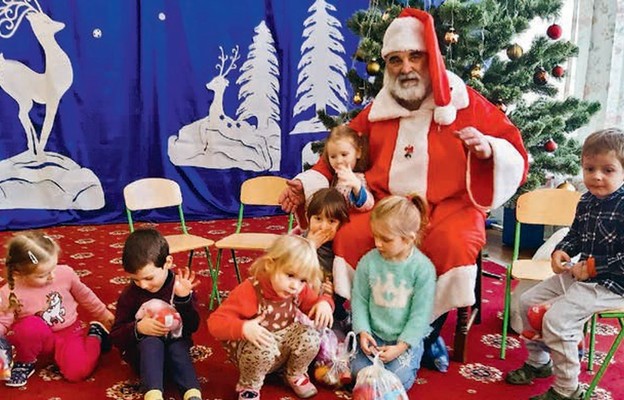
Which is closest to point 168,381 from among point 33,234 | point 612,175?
point 33,234

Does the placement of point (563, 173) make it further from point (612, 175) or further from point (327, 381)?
point (327, 381)

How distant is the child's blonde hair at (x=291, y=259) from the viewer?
188cm

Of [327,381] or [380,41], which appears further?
[380,41]

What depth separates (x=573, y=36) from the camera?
165 inches

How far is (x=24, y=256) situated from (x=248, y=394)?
3.09 ft

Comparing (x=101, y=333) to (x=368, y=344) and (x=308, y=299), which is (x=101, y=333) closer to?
(x=308, y=299)

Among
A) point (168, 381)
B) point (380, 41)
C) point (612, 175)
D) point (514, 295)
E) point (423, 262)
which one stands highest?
point (380, 41)

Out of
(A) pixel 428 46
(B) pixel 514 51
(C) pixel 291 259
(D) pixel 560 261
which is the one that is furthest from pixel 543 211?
(C) pixel 291 259

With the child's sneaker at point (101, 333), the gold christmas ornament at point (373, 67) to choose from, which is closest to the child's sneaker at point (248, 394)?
the child's sneaker at point (101, 333)

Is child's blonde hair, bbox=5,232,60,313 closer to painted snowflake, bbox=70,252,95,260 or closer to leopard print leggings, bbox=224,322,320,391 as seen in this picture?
leopard print leggings, bbox=224,322,320,391

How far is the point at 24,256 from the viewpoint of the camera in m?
2.13

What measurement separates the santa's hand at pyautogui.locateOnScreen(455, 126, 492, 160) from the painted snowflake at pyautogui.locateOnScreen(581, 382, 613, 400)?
92 centimetres

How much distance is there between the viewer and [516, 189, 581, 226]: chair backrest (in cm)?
247

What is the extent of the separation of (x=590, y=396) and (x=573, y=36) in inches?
115
